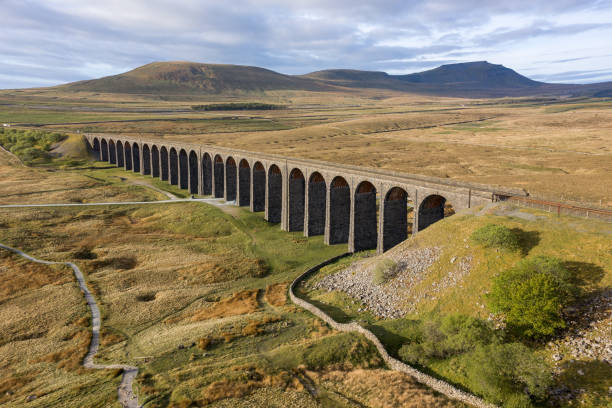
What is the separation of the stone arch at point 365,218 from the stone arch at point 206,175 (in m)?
46.6

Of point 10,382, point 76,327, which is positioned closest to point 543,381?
point 10,382

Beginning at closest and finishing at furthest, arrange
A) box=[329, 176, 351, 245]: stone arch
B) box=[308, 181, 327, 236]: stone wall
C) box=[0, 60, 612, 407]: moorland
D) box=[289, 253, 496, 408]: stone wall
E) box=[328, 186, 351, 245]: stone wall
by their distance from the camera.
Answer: box=[289, 253, 496, 408]: stone wall
box=[0, 60, 612, 407]: moorland
box=[329, 176, 351, 245]: stone arch
box=[328, 186, 351, 245]: stone wall
box=[308, 181, 327, 236]: stone wall

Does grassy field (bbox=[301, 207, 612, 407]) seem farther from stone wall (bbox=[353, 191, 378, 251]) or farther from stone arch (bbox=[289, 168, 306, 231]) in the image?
stone arch (bbox=[289, 168, 306, 231])

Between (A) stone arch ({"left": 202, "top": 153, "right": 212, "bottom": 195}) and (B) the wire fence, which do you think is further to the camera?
Result: (A) stone arch ({"left": 202, "top": 153, "right": 212, "bottom": 195})

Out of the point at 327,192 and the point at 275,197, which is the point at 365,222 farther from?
the point at 275,197

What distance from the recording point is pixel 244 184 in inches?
3081

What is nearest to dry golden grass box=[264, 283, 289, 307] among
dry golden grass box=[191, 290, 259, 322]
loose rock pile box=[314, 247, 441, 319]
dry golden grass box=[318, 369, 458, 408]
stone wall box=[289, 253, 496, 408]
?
dry golden grass box=[191, 290, 259, 322]

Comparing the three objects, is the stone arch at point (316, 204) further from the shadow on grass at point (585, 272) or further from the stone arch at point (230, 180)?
the shadow on grass at point (585, 272)

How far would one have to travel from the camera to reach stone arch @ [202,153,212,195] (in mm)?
89250

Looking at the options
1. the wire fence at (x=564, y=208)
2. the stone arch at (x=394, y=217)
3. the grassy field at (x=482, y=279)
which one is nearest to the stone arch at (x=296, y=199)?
the stone arch at (x=394, y=217)

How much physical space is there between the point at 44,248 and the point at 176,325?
31662mm

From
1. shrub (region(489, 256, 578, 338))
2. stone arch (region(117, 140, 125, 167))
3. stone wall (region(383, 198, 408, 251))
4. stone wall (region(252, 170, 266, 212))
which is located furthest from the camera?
stone arch (region(117, 140, 125, 167))

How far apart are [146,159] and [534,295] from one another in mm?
108572

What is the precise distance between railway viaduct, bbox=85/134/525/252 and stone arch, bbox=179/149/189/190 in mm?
228
